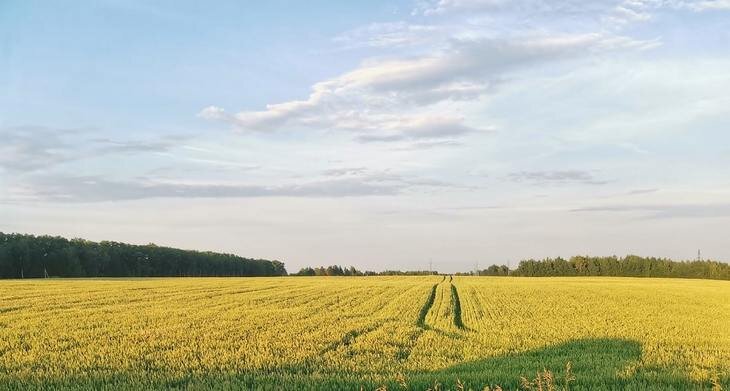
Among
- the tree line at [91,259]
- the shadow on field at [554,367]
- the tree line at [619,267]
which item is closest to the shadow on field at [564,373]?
the shadow on field at [554,367]

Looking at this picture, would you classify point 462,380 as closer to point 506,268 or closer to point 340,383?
point 340,383

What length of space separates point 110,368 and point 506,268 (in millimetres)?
178781

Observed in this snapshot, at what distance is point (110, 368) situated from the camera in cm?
1421

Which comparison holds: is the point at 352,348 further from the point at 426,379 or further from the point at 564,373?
the point at 564,373

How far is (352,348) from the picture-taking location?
675 inches

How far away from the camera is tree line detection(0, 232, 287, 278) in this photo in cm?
11606

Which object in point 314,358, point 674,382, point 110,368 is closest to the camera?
point 674,382

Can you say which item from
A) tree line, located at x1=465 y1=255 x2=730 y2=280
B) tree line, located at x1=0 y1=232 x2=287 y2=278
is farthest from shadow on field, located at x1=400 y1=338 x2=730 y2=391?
tree line, located at x1=465 y1=255 x2=730 y2=280

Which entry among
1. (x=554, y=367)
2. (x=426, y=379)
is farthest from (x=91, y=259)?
A: (x=426, y=379)

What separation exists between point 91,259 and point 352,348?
125 meters

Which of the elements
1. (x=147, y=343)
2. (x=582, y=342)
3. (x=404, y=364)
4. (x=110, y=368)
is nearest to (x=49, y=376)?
(x=110, y=368)

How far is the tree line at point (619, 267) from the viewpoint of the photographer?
154 meters

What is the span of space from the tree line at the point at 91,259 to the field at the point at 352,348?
316 ft

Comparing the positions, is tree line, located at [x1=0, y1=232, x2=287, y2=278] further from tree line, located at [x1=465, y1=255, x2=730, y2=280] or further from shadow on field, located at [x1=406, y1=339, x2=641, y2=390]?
shadow on field, located at [x1=406, y1=339, x2=641, y2=390]
